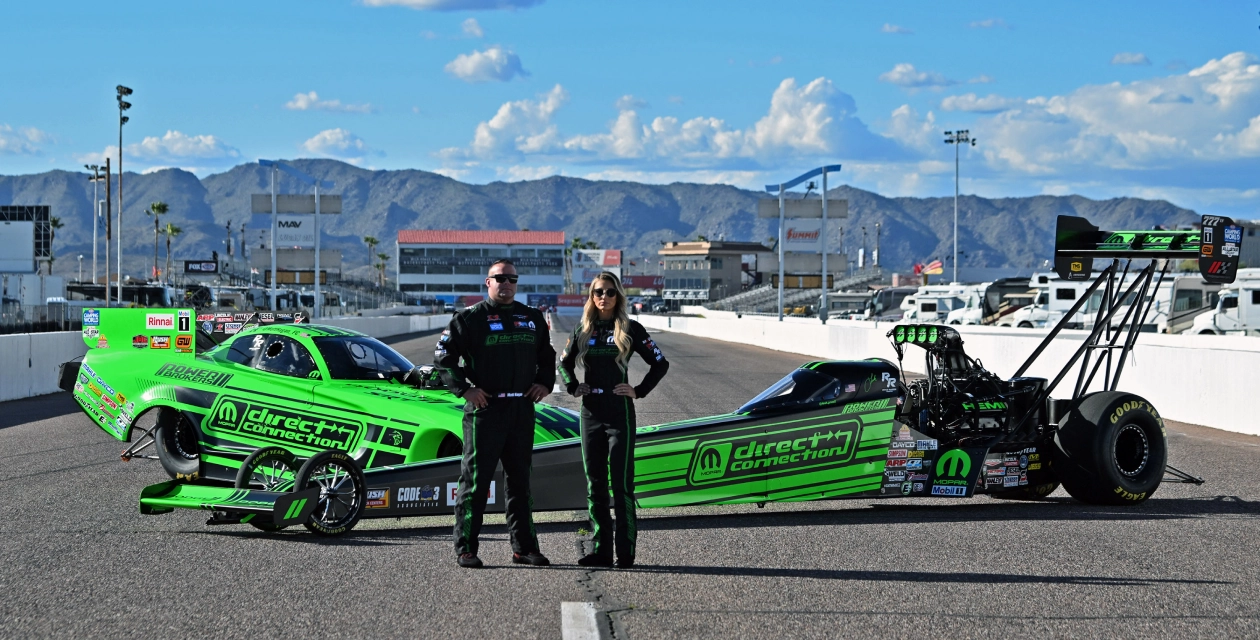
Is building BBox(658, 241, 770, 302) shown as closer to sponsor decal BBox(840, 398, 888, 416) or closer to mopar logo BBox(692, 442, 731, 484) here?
sponsor decal BBox(840, 398, 888, 416)

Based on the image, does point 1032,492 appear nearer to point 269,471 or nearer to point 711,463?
point 711,463

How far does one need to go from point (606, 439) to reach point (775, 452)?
6.38 feet

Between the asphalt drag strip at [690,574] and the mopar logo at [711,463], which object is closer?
the asphalt drag strip at [690,574]

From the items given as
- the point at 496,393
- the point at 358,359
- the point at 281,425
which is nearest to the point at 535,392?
the point at 496,393

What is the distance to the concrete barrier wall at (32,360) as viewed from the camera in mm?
19188

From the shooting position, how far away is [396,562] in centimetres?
707

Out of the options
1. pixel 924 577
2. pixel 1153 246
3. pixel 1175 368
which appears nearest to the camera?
pixel 924 577

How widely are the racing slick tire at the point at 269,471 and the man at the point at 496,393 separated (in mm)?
1588

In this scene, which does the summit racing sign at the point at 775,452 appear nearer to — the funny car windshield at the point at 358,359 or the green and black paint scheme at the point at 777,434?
the green and black paint scheme at the point at 777,434

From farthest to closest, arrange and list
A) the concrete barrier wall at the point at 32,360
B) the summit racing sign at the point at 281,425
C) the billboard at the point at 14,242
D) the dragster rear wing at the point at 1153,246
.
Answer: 1. the billboard at the point at 14,242
2. the concrete barrier wall at the point at 32,360
3. the dragster rear wing at the point at 1153,246
4. the summit racing sign at the point at 281,425

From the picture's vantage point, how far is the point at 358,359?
33.7 ft

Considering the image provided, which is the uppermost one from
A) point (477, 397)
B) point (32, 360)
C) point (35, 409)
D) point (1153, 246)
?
point (1153, 246)

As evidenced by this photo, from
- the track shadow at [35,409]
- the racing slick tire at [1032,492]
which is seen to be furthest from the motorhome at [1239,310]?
the track shadow at [35,409]

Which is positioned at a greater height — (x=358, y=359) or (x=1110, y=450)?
(x=358, y=359)
